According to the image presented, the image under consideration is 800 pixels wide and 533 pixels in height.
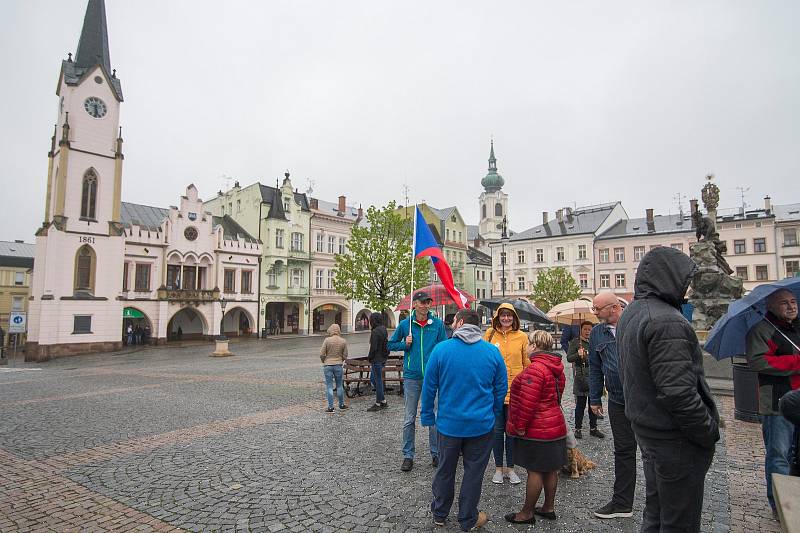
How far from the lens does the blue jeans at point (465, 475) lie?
4.16m

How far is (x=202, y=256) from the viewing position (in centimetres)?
3653

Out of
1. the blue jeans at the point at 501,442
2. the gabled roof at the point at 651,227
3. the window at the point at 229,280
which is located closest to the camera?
the blue jeans at the point at 501,442

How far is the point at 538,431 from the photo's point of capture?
4.43 meters

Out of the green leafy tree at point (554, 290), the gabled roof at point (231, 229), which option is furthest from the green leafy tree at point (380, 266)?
the green leafy tree at point (554, 290)

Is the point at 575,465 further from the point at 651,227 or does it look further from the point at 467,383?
the point at 651,227

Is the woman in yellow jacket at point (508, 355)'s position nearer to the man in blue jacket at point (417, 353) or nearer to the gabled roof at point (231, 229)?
the man in blue jacket at point (417, 353)

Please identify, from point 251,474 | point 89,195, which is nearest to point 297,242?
point 89,195

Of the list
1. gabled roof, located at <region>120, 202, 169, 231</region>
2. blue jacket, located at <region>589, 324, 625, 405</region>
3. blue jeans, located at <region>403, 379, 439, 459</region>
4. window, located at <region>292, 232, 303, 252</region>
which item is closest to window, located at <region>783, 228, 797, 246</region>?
window, located at <region>292, 232, 303, 252</region>

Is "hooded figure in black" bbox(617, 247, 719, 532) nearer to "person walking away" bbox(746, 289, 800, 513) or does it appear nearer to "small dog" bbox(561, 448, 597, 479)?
"person walking away" bbox(746, 289, 800, 513)

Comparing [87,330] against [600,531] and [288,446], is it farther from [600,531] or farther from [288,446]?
[600,531]

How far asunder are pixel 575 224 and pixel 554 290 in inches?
620

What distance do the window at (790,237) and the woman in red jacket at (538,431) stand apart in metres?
52.4

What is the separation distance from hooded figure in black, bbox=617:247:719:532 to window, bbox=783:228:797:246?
2098 inches

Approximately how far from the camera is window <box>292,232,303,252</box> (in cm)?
4259
